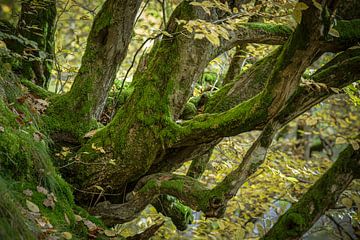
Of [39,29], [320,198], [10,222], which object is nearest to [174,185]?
[320,198]

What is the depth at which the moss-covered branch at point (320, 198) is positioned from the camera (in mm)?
2510

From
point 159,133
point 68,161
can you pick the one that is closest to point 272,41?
point 159,133

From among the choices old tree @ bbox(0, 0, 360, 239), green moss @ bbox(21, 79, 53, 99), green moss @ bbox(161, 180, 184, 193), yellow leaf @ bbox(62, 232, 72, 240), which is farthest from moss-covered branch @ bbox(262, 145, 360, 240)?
green moss @ bbox(21, 79, 53, 99)

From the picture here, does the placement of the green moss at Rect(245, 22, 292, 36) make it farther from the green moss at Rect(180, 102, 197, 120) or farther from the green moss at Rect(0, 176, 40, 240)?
the green moss at Rect(0, 176, 40, 240)

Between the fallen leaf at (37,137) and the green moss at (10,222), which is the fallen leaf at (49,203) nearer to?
the fallen leaf at (37,137)

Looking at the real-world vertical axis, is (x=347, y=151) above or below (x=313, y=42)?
below

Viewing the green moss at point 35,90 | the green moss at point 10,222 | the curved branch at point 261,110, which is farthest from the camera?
the green moss at point 35,90

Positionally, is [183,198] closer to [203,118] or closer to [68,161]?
[203,118]

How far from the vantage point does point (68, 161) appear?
3.81 m

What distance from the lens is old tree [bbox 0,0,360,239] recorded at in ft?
9.04

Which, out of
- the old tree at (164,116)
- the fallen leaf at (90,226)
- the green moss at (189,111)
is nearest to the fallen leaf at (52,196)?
the old tree at (164,116)

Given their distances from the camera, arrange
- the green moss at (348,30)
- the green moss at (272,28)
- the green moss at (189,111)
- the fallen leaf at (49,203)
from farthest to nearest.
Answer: the green moss at (189,111), the green moss at (272,28), the green moss at (348,30), the fallen leaf at (49,203)

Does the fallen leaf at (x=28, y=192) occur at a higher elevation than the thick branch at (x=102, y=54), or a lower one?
lower

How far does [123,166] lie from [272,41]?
2.03m
